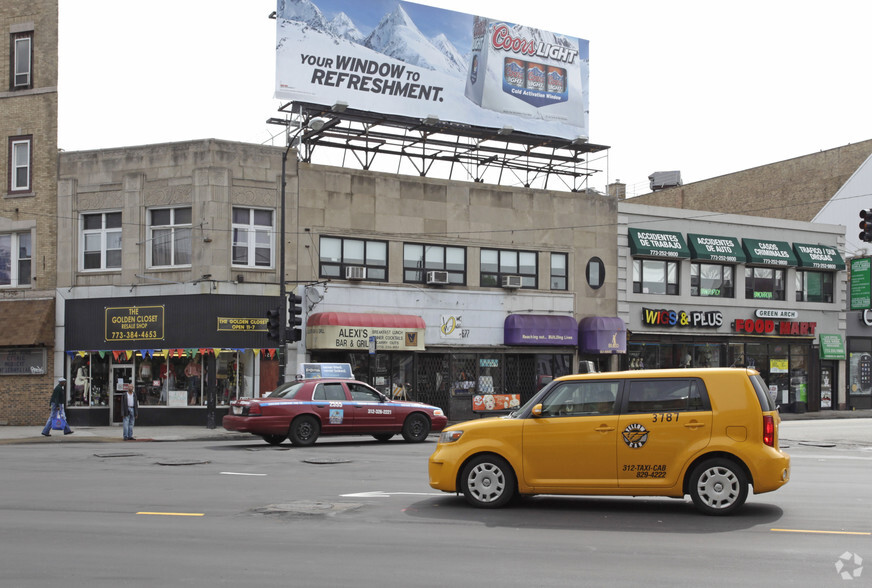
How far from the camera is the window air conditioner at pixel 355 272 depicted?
31.1m

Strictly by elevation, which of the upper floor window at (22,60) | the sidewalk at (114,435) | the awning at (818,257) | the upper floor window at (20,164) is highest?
the upper floor window at (22,60)

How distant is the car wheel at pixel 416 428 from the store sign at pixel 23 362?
1442 centimetres

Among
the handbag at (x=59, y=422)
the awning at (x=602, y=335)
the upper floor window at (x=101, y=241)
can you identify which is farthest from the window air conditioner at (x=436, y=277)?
the handbag at (x=59, y=422)

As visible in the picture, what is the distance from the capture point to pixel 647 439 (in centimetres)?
1055

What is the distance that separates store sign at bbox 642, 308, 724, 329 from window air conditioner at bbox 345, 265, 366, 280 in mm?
12262

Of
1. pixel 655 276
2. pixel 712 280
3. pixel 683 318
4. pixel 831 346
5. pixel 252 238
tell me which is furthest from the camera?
pixel 831 346

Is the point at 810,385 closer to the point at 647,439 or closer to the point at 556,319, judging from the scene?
the point at 556,319

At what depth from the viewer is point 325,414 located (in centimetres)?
2148

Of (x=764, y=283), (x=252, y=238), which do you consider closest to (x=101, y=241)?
(x=252, y=238)

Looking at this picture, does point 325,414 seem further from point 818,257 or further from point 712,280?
point 818,257

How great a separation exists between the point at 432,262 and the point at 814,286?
1906 cm

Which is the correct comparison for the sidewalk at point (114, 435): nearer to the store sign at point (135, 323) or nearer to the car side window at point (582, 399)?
the store sign at point (135, 323)

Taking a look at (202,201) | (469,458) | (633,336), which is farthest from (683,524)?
(633,336)

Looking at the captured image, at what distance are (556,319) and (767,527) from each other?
2511 centimetres
